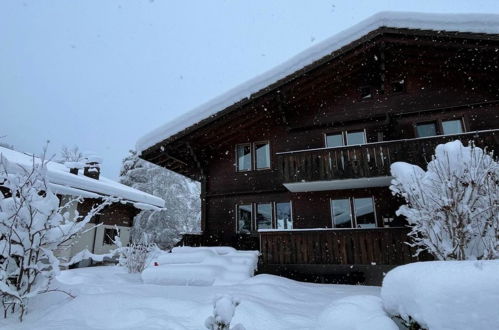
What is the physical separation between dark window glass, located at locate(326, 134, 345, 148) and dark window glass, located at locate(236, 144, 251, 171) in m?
3.58

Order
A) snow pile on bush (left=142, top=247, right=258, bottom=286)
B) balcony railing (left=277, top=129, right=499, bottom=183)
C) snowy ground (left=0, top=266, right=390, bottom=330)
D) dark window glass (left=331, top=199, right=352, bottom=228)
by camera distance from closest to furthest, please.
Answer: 1. snowy ground (left=0, top=266, right=390, bottom=330)
2. snow pile on bush (left=142, top=247, right=258, bottom=286)
3. balcony railing (left=277, top=129, right=499, bottom=183)
4. dark window glass (left=331, top=199, right=352, bottom=228)

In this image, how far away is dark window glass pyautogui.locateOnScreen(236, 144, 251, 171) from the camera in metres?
14.2

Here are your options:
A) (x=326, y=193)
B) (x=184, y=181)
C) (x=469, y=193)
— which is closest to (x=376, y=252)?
(x=326, y=193)

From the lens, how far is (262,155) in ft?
46.4

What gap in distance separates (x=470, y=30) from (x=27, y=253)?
13576 mm

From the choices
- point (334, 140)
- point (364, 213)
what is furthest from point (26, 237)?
point (334, 140)

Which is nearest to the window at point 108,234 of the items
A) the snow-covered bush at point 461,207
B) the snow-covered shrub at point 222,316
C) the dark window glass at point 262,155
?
the dark window glass at point 262,155

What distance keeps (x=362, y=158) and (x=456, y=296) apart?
8.89 m

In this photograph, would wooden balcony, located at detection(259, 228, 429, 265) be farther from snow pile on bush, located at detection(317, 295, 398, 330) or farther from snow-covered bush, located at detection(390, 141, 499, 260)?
snow pile on bush, located at detection(317, 295, 398, 330)

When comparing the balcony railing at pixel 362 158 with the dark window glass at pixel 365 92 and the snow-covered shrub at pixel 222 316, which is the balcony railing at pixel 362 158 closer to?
the dark window glass at pixel 365 92

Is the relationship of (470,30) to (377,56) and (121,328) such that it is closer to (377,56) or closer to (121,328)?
(377,56)

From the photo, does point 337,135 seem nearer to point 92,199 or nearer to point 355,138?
point 355,138

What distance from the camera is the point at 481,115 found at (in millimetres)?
11562

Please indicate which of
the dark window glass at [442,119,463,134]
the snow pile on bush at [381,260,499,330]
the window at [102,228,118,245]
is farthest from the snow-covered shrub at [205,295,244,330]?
the window at [102,228,118,245]
